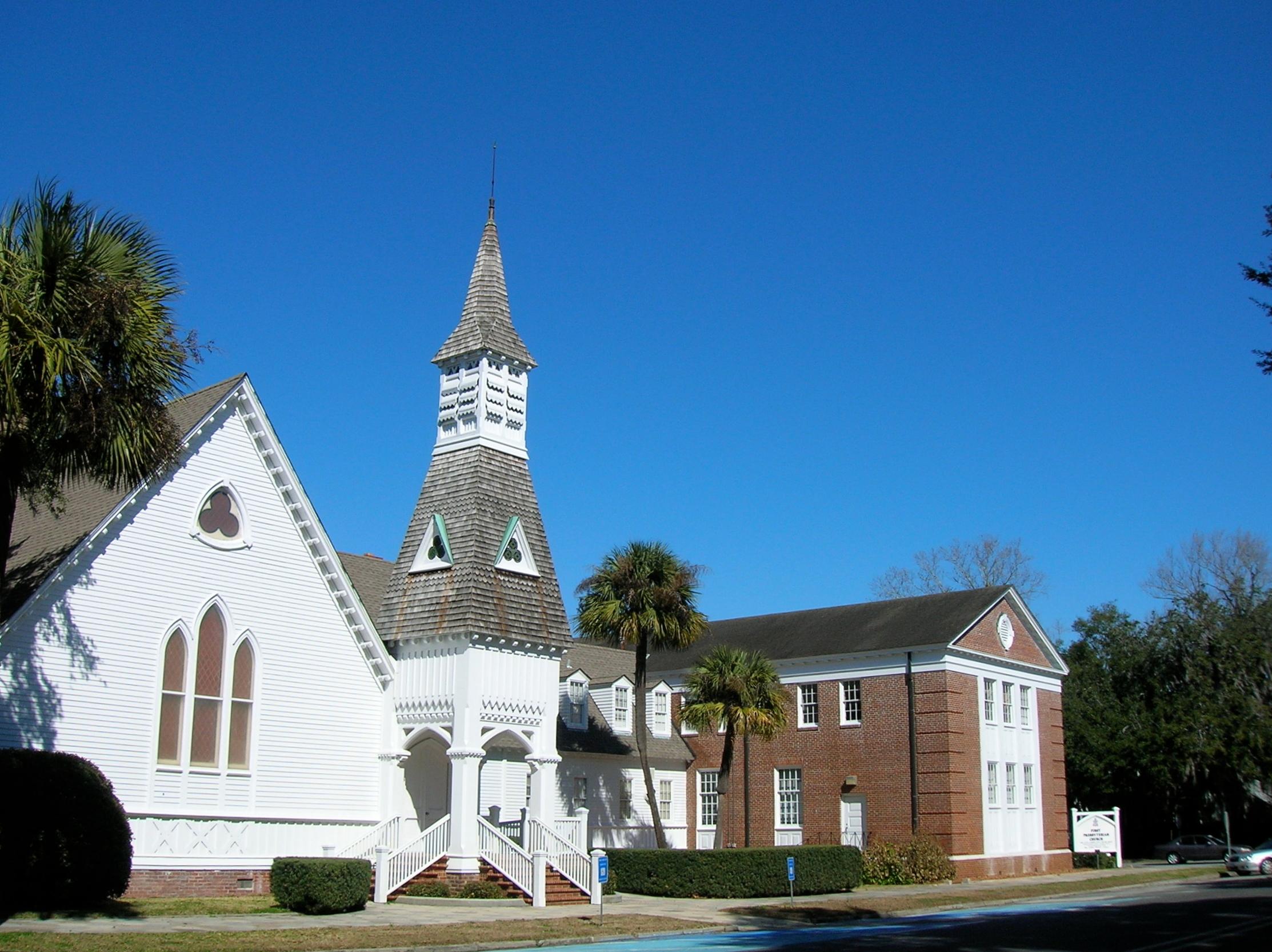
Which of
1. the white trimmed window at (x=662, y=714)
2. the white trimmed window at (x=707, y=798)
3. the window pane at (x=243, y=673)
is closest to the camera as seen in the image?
the window pane at (x=243, y=673)

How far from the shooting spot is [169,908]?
22.8 metres

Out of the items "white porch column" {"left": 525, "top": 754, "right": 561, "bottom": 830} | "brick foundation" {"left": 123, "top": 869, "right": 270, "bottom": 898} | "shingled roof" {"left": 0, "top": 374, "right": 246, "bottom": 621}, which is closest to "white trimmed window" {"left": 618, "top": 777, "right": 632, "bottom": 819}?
"white porch column" {"left": 525, "top": 754, "right": 561, "bottom": 830}

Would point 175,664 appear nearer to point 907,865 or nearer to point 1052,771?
point 907,865

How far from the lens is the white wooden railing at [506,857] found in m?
27.7

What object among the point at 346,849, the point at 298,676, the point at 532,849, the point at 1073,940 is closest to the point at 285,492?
the point at 298,676

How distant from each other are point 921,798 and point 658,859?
40.9 feet

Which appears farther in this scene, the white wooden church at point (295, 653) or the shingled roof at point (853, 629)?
the shingled roof at point (853, 629)

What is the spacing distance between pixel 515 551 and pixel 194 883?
10.8 meters

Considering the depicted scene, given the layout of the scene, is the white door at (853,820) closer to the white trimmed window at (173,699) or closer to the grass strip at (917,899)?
the grass strip at (917,899)

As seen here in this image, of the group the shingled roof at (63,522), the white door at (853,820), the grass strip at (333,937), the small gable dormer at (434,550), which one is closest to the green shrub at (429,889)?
the grass strip at (333,937)

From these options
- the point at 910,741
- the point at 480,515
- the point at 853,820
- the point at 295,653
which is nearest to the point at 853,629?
the point at 910,741

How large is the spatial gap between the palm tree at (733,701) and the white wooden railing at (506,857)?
10.3m

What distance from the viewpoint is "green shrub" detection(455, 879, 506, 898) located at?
27578 millimetres

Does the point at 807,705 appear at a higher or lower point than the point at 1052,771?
higher
